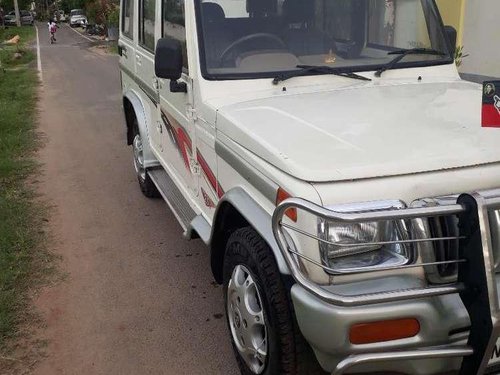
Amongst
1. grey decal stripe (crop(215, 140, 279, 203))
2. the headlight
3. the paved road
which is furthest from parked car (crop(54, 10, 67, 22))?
the headlight

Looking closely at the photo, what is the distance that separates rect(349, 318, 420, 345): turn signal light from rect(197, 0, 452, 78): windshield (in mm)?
1869

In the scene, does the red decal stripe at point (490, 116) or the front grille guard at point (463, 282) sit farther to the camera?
the red decal stripe at point (490, 116)

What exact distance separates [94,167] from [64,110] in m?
4.92

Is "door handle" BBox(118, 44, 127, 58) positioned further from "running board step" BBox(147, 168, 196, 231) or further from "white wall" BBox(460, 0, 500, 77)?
"white wall" BBox(460, 0, 500, 77)

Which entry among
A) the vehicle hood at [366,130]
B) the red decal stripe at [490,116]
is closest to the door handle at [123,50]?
the vehicle hood at [366,130]

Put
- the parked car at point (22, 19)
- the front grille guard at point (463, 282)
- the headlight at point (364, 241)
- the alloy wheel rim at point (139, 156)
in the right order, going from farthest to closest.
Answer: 1. the parked car at point (22, 19)
2. the alloy wheel rim at point (139, 156)
3. the headlight at point (364, 241)
4. the front grille guard at point (463, 282)

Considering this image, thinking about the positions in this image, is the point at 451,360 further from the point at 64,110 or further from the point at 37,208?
the point at 64,110

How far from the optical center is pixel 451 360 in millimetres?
2268

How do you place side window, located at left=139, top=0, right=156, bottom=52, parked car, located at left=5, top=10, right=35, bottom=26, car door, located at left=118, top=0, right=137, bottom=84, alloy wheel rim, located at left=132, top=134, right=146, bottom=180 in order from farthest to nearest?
parked car, located at left=5, top=10, right=35, bottom=26
alloy wheel rim, located at left=132, top=134, right=146, bottom=180
car door, located at left=118, top=0, right=137, bottom=84
side window, located at left=139, top=0, right=156, bottom=52

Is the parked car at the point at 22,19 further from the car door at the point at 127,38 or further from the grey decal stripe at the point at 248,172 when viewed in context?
the grey decal stripe at the point at 248,172

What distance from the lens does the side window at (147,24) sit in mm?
4676

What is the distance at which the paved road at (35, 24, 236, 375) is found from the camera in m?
3.47

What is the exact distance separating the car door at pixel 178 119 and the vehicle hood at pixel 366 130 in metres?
0.61

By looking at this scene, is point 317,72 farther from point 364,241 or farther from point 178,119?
point 364,241
